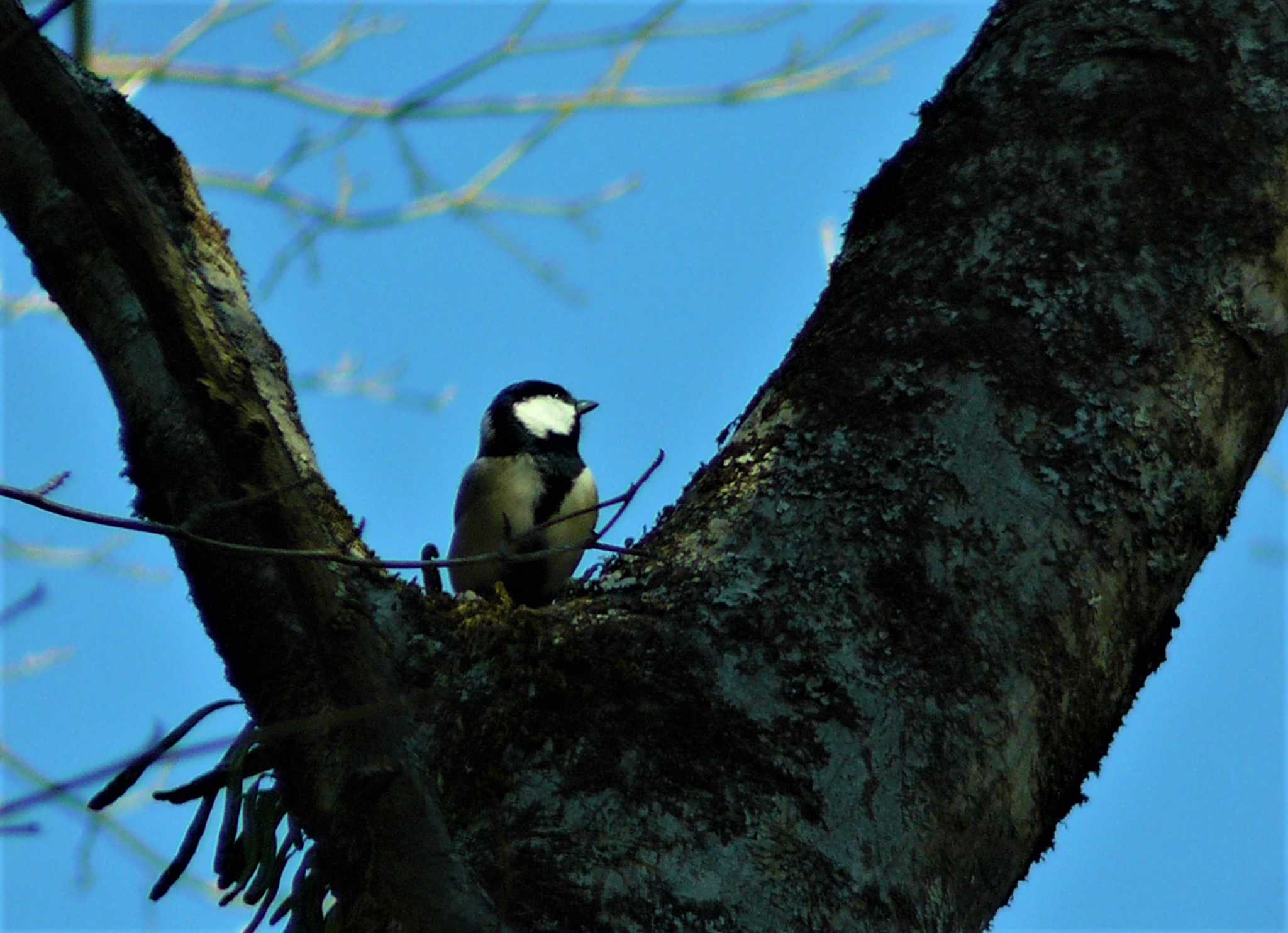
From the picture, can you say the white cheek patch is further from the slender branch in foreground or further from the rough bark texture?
the slender branch in foreground

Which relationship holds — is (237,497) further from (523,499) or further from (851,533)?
(523,499)

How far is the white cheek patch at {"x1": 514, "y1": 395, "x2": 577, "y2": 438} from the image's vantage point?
4.33 metres

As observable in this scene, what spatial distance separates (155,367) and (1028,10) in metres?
1.54

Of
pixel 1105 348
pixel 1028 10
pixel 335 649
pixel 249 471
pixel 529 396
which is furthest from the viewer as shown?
pixel 529 396

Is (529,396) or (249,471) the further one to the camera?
(529,396)

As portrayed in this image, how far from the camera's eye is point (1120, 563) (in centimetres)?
187

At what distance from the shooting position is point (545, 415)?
4.45m

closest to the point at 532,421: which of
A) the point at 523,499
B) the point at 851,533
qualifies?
the point at 523,499

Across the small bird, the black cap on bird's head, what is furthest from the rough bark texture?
the black cap on bird's head

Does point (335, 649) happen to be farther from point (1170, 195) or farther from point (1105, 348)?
point (1170, 195)

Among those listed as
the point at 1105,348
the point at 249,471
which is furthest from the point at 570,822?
the point at 1105,348

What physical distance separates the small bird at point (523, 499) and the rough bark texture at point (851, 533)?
1631 millimetres

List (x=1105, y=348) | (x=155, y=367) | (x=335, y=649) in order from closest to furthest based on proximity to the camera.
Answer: (x=335, y=649)
(x=155, y=367)
(x=1105, y=348)

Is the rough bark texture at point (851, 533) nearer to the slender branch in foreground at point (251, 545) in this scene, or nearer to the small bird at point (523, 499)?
the slender branch in foreground at point (251, 545)
